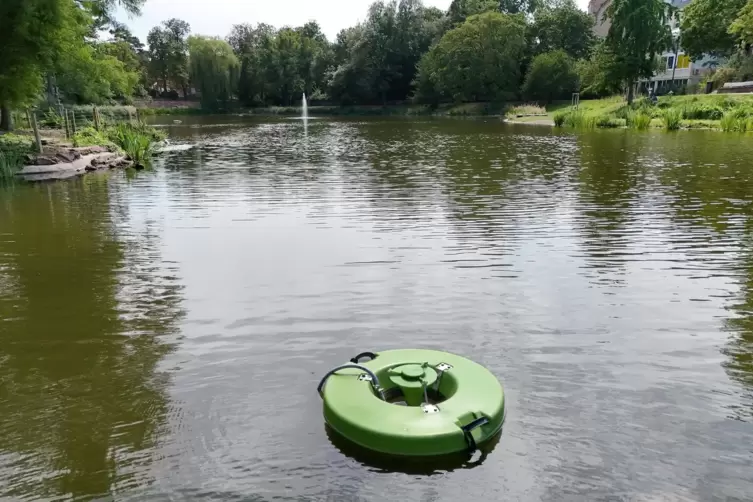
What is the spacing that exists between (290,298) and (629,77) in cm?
4131

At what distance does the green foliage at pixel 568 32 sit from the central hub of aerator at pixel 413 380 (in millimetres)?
62512

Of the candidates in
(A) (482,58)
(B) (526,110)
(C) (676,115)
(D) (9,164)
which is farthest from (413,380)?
(A) (482,58)

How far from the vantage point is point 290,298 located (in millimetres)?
7133

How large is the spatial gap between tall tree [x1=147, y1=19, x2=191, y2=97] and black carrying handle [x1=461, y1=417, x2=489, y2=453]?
95536mm

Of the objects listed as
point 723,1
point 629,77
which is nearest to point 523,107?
point 629,77

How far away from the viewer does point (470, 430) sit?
4.04 metres

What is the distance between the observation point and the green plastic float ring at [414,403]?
13.1 ft

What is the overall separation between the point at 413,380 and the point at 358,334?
146 cm

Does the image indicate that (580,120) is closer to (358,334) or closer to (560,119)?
(560,119)

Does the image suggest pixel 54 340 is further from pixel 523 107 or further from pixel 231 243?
pixel 523 107

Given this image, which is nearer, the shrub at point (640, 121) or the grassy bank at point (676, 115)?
the grassy bank at point (676, 115)

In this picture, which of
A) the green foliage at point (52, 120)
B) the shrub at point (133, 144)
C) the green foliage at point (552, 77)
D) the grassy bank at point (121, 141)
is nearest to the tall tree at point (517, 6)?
the green foliage at point (552, 77)

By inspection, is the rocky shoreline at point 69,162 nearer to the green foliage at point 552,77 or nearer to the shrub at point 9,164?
the shrub at point 9,164

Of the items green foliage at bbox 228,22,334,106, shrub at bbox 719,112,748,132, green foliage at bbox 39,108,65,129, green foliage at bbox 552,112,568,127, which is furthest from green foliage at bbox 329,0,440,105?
shrub at bbox 719,112,748,132
